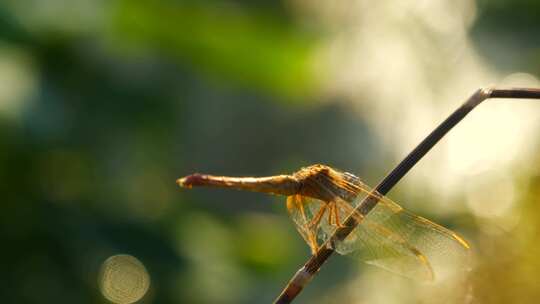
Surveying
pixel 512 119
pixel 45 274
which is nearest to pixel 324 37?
pixel 512 119

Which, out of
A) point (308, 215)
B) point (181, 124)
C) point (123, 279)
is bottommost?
point (123, 279)

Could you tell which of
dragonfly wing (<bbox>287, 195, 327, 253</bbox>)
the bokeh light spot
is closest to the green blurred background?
the bokeh light spot

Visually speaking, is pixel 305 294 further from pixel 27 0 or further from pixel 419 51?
pixel 27 0

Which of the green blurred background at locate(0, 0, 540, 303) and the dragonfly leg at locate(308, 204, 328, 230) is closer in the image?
→ the dragonfly leg at locate(308, 204, 328, 230)

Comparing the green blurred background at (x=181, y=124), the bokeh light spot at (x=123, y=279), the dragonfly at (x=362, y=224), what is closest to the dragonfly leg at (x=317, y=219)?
the dragonfly at (x=362, y=224)

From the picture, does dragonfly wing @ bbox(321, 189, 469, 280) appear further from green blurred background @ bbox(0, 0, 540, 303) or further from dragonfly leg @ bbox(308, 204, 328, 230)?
green blurred background @ bbox(0, 0, 540, 303)

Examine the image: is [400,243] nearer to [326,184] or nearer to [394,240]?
[394,240]

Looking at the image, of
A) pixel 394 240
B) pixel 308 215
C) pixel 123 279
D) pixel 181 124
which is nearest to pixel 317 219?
pixel 308 215
